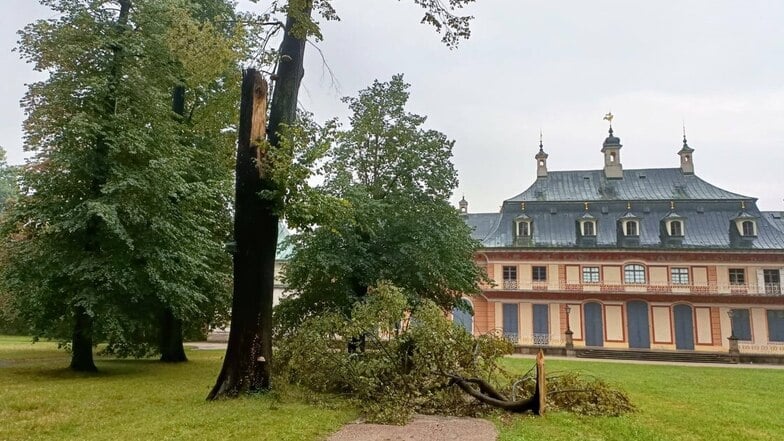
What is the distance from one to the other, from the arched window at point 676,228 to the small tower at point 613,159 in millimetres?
5064

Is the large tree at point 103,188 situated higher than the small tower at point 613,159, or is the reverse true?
the small tower at point 613,159

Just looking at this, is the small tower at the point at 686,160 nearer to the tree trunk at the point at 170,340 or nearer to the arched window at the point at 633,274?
the arched window at the point at 633,274

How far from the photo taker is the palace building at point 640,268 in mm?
30062

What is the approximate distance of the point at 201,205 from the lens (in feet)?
50.4

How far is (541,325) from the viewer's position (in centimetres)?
3192

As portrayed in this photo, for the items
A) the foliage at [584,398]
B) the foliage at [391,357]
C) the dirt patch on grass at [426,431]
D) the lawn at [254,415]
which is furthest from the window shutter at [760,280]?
the dirt patch on grass at [426,431]

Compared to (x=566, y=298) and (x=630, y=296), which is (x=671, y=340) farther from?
(x=566, y=298)

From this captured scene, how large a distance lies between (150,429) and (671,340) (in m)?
30.8

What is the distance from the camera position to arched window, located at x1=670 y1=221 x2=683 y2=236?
104 ft

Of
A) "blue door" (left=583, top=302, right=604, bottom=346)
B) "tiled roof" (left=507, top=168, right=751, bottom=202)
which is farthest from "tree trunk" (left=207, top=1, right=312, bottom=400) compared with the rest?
"tiled roof" (left=507, top=168, right=751, bottom=202)

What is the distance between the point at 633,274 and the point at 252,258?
1090 inches

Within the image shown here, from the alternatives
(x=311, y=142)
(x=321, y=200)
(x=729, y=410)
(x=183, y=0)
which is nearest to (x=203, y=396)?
(x=321, y=200)

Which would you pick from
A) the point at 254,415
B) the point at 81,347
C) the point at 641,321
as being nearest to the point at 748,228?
the point at 641,321

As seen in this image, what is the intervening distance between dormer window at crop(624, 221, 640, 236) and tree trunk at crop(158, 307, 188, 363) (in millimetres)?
26110
